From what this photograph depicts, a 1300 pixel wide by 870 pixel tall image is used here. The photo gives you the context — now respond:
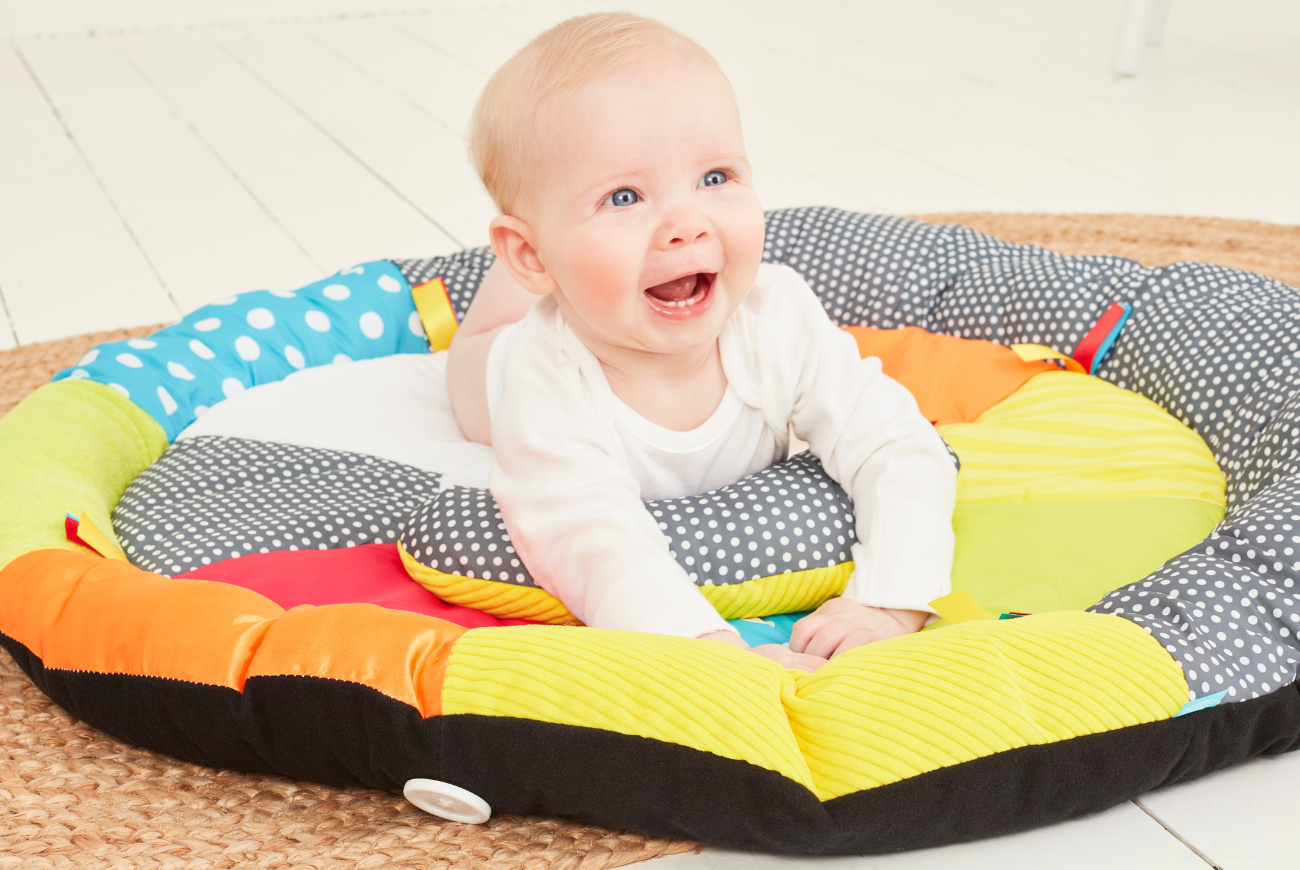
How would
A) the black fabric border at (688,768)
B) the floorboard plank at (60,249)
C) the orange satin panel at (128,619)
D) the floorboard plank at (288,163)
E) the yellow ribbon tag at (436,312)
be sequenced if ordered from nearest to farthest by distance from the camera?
the black fabric border at (688,768) → the orange satin panel at (128,619) → the yellow ribbon tag at (436,312) → the floorboard plank at (60,249) → the floorboard plank at (288,163)

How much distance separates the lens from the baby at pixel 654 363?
34.7 inches

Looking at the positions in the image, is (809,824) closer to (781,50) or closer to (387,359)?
(387,359)

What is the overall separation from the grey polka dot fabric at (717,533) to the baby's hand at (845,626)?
0.05 meters

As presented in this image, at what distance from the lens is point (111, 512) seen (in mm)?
1145

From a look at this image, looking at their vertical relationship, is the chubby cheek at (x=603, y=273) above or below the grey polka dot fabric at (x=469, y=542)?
above

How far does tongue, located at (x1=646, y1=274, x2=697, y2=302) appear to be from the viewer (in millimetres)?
930

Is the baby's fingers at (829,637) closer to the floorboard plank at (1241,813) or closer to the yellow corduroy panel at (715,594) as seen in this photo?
the yellow corduroy panel at (715,594)

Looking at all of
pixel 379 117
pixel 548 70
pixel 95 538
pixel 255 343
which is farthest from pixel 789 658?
pixel 379 117

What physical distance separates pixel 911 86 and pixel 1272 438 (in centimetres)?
234

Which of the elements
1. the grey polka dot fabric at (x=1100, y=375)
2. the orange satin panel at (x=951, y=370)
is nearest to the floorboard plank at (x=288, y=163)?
the grey polka dot fabric at (x=1100, y=375)

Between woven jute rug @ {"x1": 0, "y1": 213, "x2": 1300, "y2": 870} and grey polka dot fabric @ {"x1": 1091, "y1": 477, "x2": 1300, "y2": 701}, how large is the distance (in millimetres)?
339

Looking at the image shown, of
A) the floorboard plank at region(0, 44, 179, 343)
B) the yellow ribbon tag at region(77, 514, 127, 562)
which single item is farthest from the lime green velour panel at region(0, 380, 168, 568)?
the floorboard plank at region(0, 44, 179, 343)

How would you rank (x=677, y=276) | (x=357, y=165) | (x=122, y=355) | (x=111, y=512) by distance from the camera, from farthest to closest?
(x=357, y=165) → (x=122, y=355) → (x=111, y=512) → (x=677, y=276)

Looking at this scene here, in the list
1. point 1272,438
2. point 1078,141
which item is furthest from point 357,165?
point 1272,438
